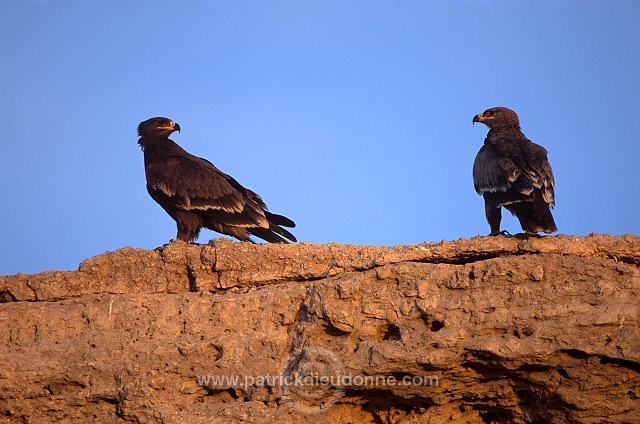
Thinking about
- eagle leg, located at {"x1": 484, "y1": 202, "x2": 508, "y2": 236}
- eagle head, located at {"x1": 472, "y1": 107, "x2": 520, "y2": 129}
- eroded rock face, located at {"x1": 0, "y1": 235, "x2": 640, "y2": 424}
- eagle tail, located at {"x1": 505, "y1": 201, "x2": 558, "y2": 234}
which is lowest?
eroded rock face, located at {"x1": 0, "y1": 235, "x2": 640, "y2": 424}

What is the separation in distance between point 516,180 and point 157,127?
6279 millimetres

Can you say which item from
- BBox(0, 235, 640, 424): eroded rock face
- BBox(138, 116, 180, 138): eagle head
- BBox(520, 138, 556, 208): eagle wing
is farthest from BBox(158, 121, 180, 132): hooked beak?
BBox(520, 138, 556, 208): eagle wing

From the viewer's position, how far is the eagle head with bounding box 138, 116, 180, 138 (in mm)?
13430

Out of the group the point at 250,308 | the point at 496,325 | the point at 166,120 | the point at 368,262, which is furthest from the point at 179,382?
the point at 166,120

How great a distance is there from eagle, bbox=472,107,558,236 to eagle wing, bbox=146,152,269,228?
3.33 m

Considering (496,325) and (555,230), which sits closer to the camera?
(496,325)

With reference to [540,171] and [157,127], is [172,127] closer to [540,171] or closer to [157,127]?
[157,127]

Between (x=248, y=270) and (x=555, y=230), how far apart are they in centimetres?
Result: 355

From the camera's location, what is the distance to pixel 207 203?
1213cm

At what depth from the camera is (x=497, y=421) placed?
8.62 metres

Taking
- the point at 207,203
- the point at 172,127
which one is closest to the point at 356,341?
the point at 207,203

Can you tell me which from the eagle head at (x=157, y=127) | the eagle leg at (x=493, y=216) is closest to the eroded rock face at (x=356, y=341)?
the eagle leg at (x=493, y=216)

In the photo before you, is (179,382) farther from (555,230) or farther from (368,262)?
(555,230)

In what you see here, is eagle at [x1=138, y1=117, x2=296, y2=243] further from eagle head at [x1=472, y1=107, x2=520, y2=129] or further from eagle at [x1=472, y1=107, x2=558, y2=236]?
eagle head at [x1=472, y1=107, x2=520, y2=129]
